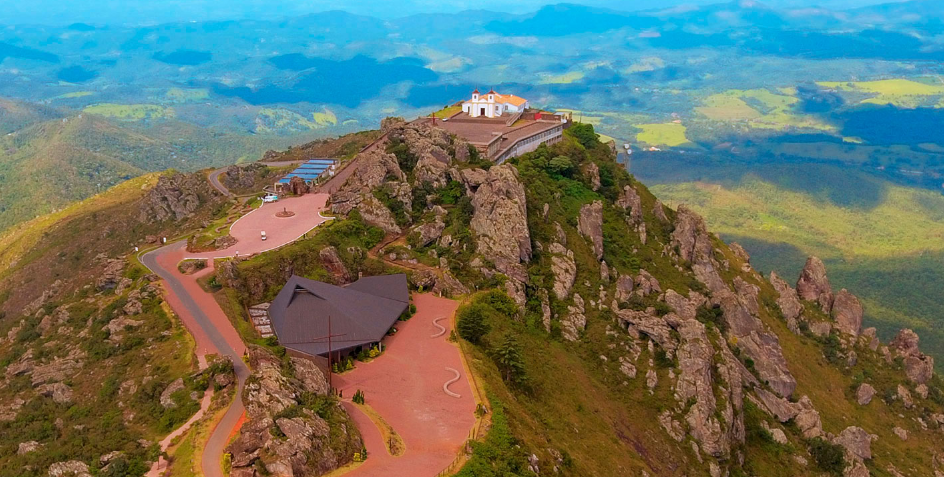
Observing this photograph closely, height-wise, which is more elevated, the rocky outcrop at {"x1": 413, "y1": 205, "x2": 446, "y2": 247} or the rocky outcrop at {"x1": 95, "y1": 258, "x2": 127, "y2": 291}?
the rocky outcrop at {"x1": 413, "y1": 205, "x2": 446, "y2": 247}

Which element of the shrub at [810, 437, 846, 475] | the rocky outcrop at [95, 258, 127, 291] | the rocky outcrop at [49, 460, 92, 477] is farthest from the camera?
the shrub at [810, 437, 846, 475]

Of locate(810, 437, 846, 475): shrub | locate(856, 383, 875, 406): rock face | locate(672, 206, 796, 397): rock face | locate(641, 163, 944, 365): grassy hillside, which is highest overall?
locate(672, 206, 796, 397): rock face

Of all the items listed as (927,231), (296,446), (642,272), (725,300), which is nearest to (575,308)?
(642,272)

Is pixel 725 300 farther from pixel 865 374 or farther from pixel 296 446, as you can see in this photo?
pixel 296 446

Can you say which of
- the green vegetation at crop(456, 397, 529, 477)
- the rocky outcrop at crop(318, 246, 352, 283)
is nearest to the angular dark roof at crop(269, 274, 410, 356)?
the rocky outcrop at crop(318, 246, 352, 283)

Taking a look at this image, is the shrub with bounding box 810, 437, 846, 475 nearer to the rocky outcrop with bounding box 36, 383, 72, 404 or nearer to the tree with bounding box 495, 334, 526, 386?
the tree with bounding box 495, 334, 526, 386

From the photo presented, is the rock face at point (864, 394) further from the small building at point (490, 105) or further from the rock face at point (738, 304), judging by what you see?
the small building at point (490, 105)

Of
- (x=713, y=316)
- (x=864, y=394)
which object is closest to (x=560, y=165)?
(x=713, y=316)
